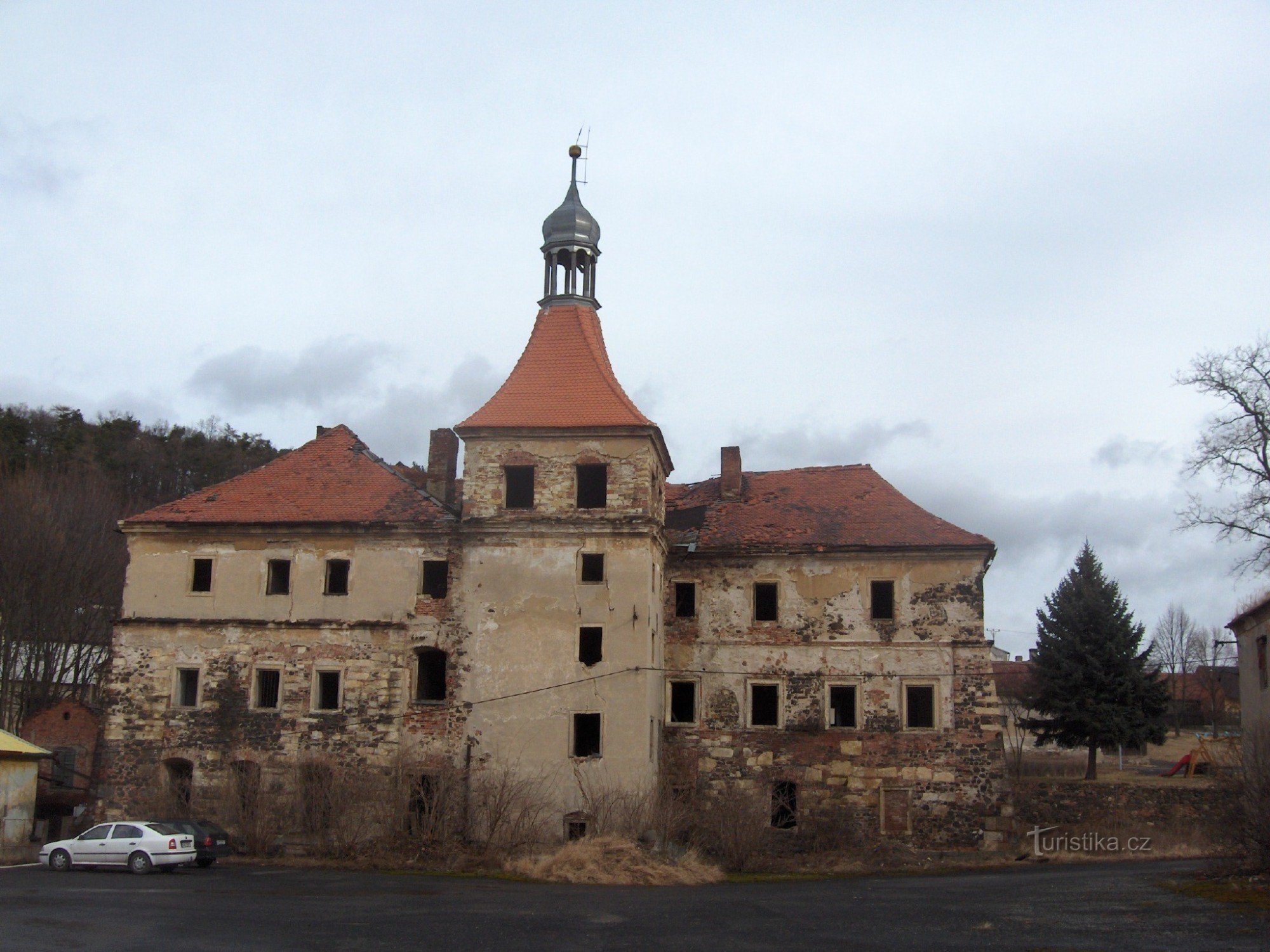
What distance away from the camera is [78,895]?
22.6 m

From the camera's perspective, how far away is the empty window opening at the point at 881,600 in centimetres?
3600

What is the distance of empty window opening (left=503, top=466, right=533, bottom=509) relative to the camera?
34094 millimetres

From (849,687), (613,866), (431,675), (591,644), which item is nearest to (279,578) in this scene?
(431,675)

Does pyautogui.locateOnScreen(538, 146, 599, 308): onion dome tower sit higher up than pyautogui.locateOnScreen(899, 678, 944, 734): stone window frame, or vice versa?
pyautogui.locateOnScreen(538, 146, 599, 308): onion dome tower

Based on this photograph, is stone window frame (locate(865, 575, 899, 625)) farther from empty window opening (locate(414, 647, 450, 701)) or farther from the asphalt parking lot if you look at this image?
empty window opening (locate(414, 647, 450, 701))

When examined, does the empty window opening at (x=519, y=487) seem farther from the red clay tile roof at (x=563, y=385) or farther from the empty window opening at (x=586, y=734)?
the empty window opening at (x=586, y=734)

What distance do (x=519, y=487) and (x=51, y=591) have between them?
2529cm

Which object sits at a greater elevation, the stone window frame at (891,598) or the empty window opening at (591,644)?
the stone window frame at (891,598)

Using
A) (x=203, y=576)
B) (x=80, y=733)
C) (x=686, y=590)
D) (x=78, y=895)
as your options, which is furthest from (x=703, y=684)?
(x=80, y=733)

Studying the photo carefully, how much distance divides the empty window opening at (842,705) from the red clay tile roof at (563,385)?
995 centimetres

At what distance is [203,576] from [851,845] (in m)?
20.5

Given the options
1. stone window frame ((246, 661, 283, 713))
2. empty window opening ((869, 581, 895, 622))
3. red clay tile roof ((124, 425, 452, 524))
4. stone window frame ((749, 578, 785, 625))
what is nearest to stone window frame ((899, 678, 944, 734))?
empty window opening ((869, 581, 895, 622))
